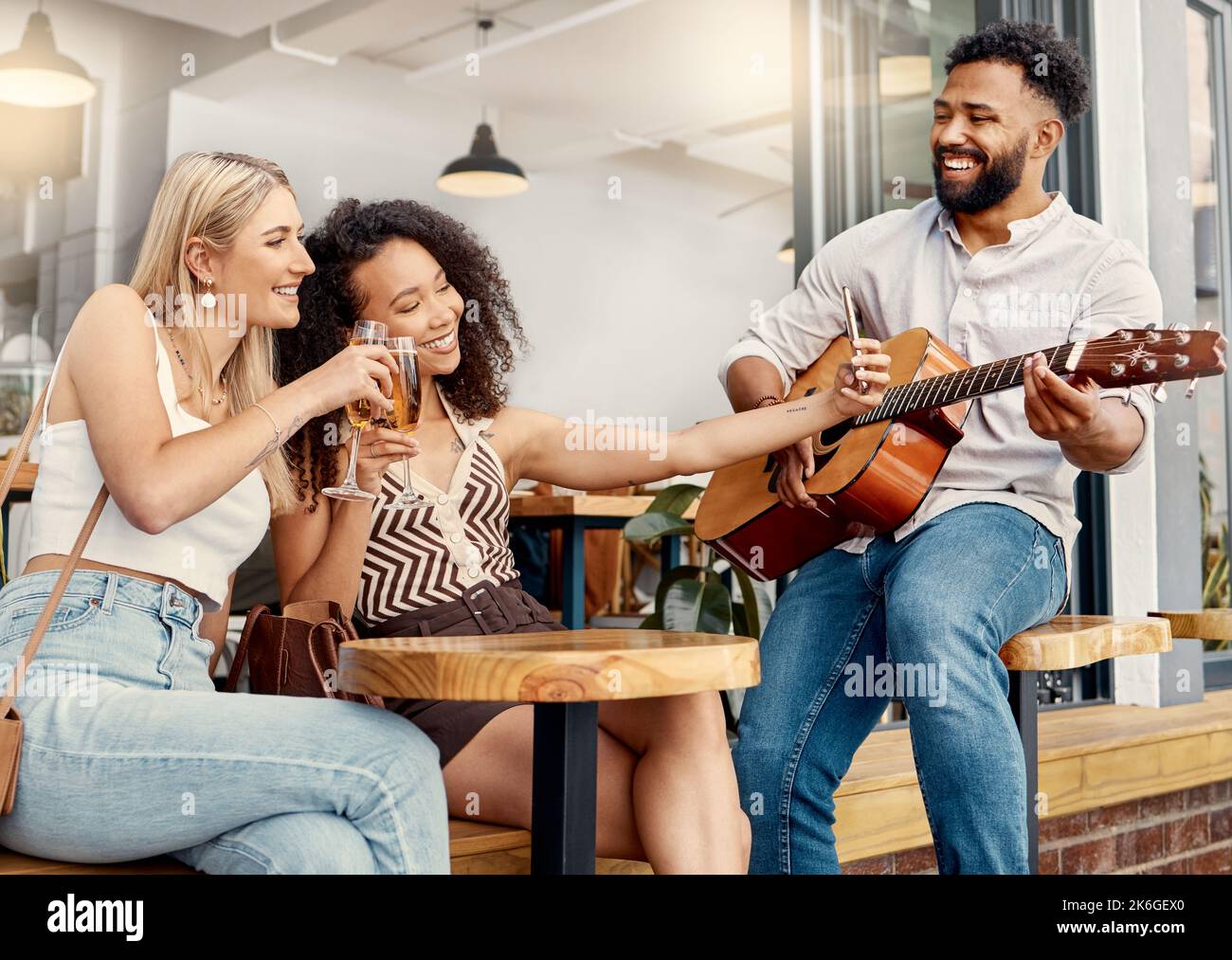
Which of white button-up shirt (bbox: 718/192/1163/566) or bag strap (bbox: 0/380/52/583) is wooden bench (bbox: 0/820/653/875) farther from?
white button-up shirt (bbox: 718/192/1163/566)

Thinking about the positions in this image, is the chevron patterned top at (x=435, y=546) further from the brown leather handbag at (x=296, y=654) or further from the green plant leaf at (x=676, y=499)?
the green plant leaf at (x=676, y=499)

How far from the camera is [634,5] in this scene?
594 centimetres

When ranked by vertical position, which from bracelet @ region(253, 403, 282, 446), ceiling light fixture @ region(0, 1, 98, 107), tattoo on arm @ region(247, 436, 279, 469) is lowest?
tattoo on arm @ region(247, 436, 279, 469)

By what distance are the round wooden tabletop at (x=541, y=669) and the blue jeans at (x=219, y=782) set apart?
89 mm

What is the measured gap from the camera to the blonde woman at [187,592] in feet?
4.21

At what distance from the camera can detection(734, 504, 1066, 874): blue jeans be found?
5.86 feet

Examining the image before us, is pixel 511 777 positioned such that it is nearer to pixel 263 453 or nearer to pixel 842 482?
pixel 263 453

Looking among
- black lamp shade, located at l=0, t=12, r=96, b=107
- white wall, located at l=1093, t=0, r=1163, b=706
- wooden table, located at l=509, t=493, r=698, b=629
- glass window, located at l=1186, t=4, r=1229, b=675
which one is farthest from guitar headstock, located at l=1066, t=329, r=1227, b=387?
black lamp shade, located at l=0, t=12, r=96, b=107

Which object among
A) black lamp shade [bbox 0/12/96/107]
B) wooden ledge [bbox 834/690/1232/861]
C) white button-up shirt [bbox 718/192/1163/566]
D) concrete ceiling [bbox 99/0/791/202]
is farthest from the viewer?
concrete ceiling [bbox 99/0/791/202]

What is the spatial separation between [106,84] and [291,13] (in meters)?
1.27

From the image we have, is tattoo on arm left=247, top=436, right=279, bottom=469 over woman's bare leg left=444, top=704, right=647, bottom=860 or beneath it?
over

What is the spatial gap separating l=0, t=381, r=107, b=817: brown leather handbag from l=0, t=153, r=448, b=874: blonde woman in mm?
14

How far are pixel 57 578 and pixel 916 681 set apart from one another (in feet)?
3.84
